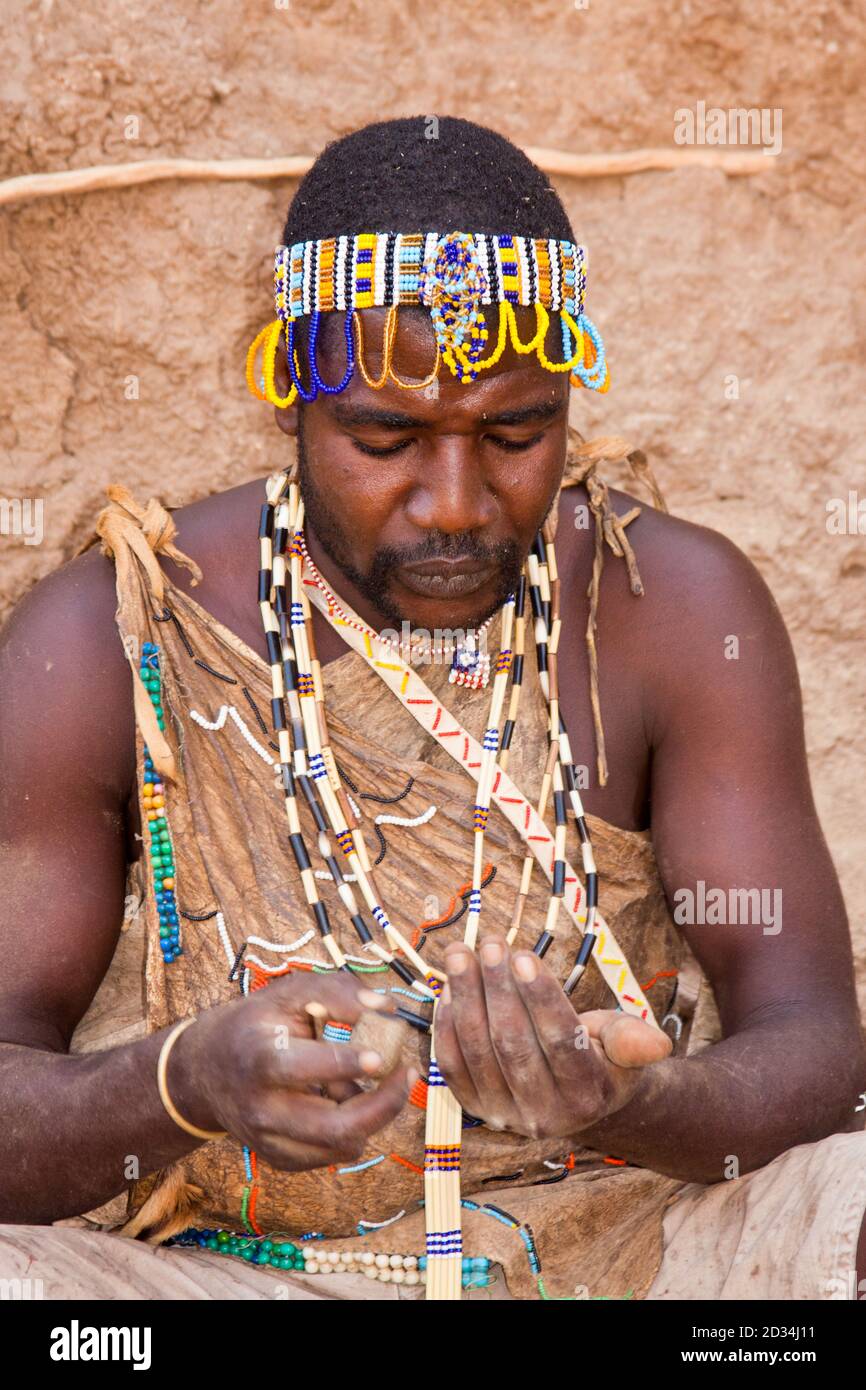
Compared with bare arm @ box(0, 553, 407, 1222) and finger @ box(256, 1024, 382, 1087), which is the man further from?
finger @ box(256, 1024, 382, 1087)

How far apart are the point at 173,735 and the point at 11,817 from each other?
30 centimetres

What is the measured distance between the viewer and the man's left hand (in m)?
2.29

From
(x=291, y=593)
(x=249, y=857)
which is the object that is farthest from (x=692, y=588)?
(x=249, y=857)

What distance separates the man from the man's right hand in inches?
4.8

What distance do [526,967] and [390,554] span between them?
764 millimetres

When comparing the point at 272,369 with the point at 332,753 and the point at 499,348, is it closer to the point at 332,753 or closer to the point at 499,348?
the point at 499,348

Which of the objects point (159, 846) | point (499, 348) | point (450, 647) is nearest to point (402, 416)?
point (499, 348)

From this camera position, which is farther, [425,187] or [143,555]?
[143,555]

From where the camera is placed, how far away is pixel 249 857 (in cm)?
298

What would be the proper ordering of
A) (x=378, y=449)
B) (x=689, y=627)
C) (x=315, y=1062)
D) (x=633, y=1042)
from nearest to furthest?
(x=315, y=1062), (x=633, y=1042), (x=378, y=449), (x=689, y=627)

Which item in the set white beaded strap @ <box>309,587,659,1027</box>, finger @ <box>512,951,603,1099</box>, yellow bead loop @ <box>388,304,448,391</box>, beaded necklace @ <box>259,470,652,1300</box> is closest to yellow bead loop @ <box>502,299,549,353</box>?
yellow bead loop @ <box>388,304,448,391</box>

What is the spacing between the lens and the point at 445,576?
2740mm

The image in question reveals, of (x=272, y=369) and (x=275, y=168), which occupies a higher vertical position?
(x=275, y=168)

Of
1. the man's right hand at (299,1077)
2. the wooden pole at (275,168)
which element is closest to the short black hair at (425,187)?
the wooden pole at (275,168)
